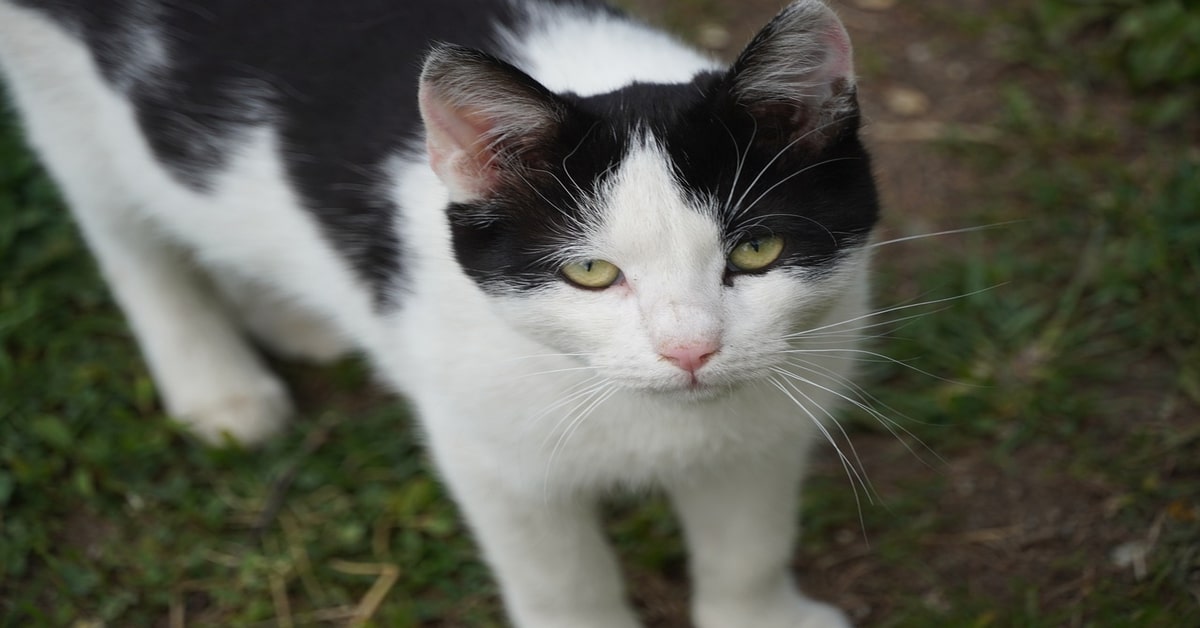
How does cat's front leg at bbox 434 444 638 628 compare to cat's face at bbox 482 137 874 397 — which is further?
cat's front leg at bbox 434 444 638 628

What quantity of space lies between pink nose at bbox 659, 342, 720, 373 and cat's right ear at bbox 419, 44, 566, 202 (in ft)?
1.12

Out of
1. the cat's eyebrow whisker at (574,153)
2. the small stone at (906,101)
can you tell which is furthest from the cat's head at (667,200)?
the small stone at (906,101)

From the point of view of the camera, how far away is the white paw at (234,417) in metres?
2.62

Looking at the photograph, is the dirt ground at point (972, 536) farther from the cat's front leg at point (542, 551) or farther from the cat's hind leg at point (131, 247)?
the cat's hind leg at point (131, 247)

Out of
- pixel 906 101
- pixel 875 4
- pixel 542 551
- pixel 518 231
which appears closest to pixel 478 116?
pixel 518 231

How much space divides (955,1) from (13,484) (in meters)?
2.91

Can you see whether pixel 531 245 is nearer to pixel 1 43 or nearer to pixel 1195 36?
pixel 1 43

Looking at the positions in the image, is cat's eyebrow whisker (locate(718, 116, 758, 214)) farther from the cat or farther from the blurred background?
the blurred background

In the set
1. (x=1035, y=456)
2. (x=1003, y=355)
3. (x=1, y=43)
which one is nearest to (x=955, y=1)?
(x=1003, y=355)

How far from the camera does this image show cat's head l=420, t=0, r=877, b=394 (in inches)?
58.2

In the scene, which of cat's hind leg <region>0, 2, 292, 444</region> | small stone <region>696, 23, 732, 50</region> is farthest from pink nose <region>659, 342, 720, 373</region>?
small stone <region>696, 23, 732, 50</region>

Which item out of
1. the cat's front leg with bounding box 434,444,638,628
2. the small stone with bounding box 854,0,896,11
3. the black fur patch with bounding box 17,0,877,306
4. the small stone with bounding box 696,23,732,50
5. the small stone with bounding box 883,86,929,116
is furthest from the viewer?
the small stone with bounding box 854,0,896,11

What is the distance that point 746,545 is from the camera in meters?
2.05

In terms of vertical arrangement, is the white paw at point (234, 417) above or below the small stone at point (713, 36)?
below
